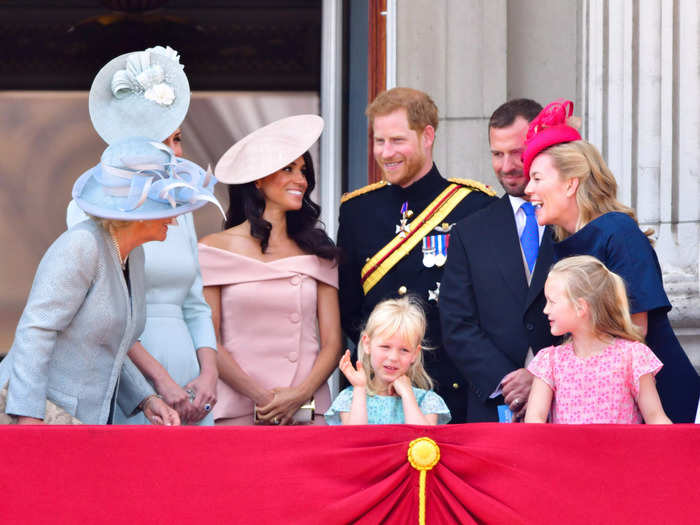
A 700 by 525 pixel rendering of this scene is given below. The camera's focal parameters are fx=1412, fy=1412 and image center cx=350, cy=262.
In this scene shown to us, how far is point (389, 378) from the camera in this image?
147 inches

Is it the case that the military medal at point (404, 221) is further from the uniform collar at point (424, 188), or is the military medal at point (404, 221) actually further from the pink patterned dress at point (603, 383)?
the pink patterned dress at point (603, 383)

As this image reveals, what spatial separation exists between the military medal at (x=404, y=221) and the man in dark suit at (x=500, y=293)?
31 centimetres

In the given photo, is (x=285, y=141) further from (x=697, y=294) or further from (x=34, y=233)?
(x=34, y=233)

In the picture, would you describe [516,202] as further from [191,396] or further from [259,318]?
[191,396]

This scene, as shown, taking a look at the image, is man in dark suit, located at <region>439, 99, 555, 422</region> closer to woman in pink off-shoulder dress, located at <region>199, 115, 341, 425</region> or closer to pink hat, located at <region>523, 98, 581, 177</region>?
pink hat, located at <region>523, 98, 581, 177</region>

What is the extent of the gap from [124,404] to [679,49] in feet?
8.66

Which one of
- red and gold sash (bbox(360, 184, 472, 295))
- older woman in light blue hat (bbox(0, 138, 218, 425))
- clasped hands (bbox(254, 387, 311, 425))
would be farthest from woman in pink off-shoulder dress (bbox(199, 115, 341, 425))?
older woman in light blue hat (bbox(0, 138, 218, 425))

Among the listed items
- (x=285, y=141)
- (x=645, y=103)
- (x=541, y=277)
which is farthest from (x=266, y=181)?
(x=645, y=103)

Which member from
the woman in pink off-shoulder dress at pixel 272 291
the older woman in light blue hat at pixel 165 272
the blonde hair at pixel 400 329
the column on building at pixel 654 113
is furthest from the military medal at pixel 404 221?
the column on building at pixel 654 113

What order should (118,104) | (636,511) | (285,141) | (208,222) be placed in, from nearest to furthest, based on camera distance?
1. (636,511)
2. (118,104)
3. (285,141)
4. (208,222)

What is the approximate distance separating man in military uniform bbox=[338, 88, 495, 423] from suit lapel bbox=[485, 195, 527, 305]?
32 cm

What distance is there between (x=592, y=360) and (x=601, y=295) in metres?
0.16

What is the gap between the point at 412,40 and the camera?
17.9 ft

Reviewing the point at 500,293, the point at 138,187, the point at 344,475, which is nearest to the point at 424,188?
the point at 500,293
